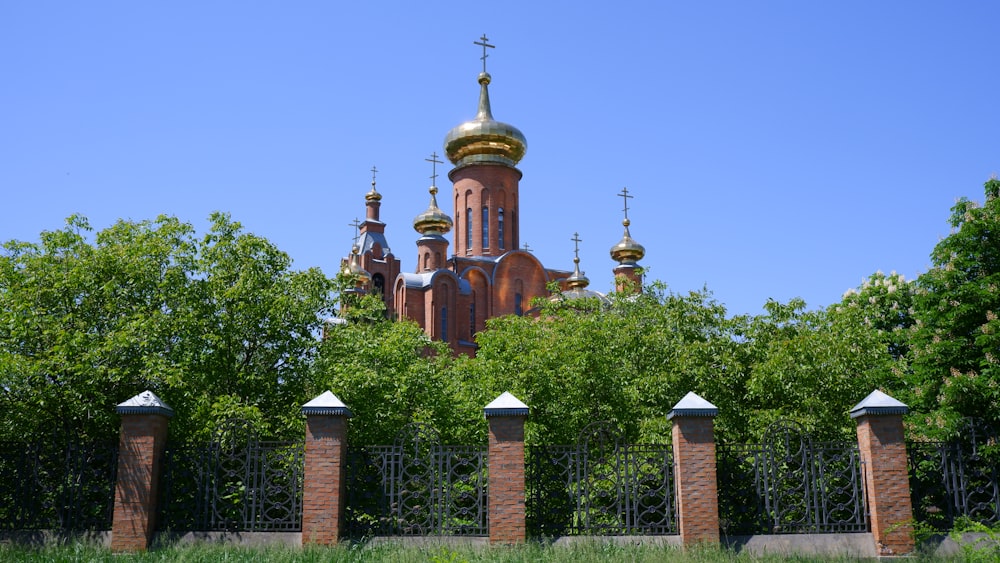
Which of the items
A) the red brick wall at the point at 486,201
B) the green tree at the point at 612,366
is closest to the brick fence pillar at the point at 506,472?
the green tree at the point at 612,366

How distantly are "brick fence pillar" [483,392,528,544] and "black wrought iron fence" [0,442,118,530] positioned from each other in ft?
16.3

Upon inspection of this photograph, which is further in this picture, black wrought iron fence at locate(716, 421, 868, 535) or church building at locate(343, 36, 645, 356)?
church building at locate(343, 36, 645, 356)

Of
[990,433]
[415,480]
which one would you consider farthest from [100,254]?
[990,433]

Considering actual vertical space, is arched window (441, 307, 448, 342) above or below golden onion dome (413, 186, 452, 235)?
below

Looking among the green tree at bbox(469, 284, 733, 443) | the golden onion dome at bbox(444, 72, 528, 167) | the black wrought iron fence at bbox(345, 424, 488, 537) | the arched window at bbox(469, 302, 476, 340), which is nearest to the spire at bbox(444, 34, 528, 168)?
the golden onion dome at bbox(444, 72, 528, 167)

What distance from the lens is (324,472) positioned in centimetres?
1155

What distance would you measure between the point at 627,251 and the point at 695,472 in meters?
37.8

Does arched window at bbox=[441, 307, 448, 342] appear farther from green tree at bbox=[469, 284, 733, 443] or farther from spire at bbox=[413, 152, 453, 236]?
green tree at bbox=[469, 284, 733, 443]

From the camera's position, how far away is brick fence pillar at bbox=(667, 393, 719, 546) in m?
11.4

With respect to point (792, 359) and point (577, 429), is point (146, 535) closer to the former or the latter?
point (577, 429)

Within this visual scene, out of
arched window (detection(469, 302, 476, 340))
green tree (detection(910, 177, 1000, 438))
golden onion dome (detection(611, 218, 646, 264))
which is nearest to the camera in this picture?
green tree (detection(910, 177, 1000, 438))

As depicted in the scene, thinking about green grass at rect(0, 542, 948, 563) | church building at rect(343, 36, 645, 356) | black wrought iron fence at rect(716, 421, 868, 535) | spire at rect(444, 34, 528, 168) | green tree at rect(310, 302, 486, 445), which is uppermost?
spire at rect(444, 34, 528, 168)

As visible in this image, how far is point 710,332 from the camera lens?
1844 cm

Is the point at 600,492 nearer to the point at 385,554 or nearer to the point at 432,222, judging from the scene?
the point at 385,554
